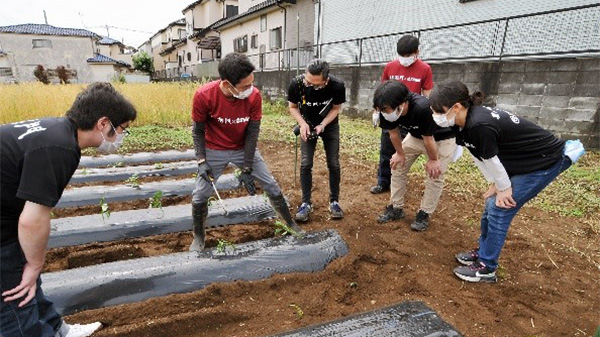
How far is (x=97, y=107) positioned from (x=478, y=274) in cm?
278

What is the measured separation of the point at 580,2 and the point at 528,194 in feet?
22.8

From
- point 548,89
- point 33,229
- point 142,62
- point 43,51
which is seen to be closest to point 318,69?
point 33,229

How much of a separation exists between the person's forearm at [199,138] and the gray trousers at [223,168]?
12 cm

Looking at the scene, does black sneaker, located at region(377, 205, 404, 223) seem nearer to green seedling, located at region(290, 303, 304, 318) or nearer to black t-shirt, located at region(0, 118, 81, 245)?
green seedling, located at region(290, 303, 304, 318)

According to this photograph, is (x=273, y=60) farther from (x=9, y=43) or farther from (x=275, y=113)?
(x=9, y=43)

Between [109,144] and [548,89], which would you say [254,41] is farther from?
[109,144]

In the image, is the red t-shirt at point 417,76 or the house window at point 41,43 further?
the house window at point 41,43

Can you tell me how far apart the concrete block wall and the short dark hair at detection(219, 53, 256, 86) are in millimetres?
5838

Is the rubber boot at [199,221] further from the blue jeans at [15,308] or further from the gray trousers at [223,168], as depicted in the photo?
the blue jeans at [15,308]

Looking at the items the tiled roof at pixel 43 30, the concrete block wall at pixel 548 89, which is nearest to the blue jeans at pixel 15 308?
the concrete block wall at pixel 548 89

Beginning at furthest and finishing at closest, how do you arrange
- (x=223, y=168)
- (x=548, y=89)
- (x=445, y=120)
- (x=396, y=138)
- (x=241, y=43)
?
(x=241, y=43)
(x=548, y=89)
(x=396, y=138)
(x=223, y=168)
(x=445, y=120)

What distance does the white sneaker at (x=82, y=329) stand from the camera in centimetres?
192

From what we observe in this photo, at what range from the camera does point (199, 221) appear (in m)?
2.89

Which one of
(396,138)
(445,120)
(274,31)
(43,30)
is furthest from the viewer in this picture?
(43,30)
